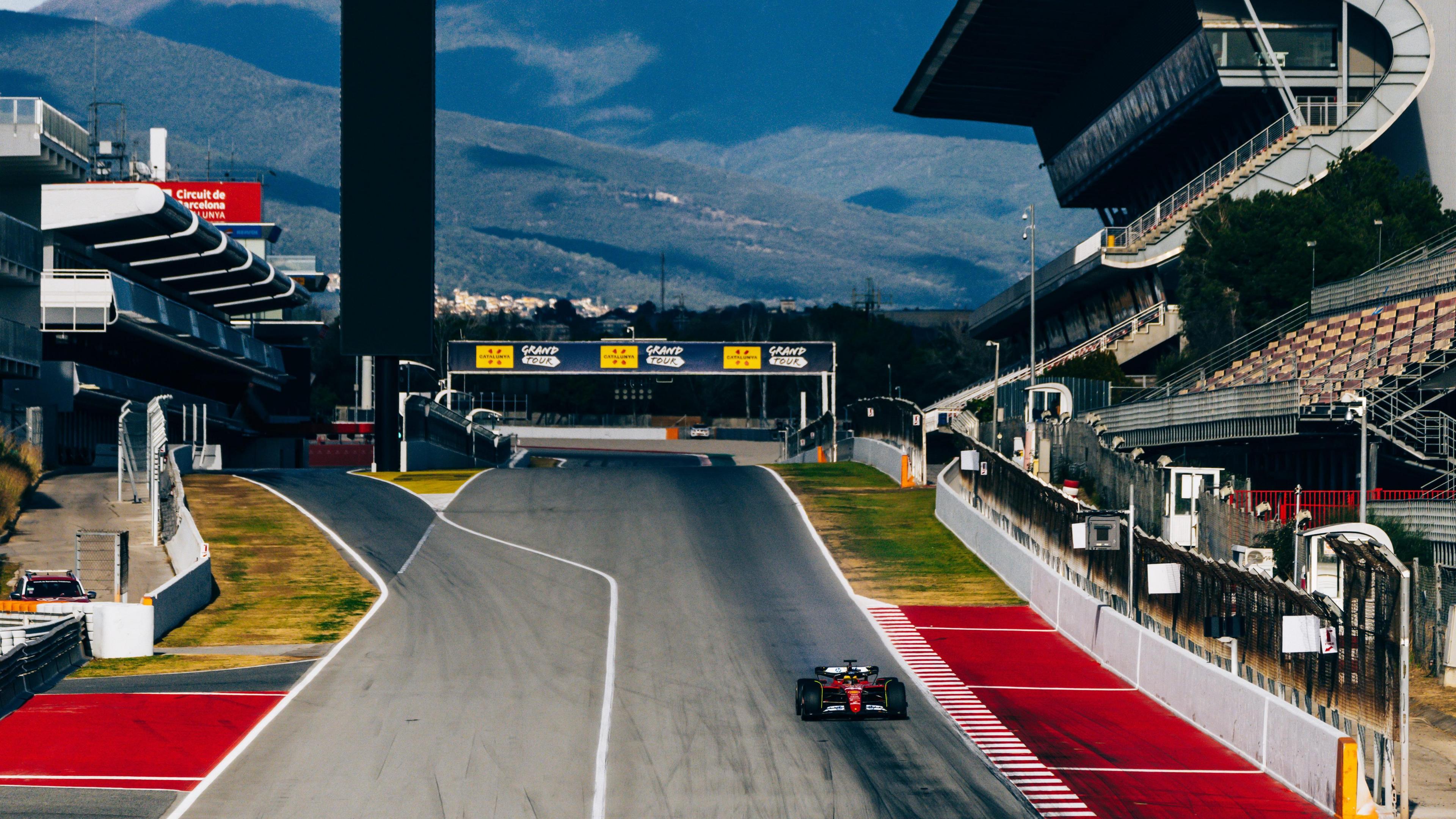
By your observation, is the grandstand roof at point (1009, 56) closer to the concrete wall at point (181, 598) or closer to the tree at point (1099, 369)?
the tree at point (1099, 369)

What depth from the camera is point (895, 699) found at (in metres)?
23.0

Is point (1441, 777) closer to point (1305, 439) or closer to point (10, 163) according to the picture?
point (1305, 439)

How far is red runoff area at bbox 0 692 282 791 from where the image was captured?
64.6ft

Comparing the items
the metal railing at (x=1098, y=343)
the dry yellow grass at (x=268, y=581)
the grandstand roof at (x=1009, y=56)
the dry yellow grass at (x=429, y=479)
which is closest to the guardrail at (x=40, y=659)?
the dry yellow grass at (x=268, y=581)

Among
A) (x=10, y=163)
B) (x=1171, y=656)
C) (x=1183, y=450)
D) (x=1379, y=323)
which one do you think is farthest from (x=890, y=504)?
(x=10, y=163)

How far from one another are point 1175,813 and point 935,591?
18.6m

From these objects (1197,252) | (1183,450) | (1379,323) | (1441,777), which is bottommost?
(1441,777)

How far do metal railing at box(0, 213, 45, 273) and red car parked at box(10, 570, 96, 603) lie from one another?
3003 cm

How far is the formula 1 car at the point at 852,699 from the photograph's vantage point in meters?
23.0

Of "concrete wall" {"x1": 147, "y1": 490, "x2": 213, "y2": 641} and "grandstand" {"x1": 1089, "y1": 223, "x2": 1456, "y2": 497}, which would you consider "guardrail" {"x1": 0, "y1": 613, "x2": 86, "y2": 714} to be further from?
"grandstand" {"x1": 1089, "y1": 223, "x2": 1456, "y2": 497}

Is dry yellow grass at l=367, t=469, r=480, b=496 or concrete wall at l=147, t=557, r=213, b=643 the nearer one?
concrete wall at l=147, t=557, r=213, b=643

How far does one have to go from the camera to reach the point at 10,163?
195ft

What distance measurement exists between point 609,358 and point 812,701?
7217 centimetres

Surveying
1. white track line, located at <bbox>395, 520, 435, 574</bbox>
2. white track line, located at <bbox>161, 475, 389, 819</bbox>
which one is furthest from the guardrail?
white track line, located at <bbox>395, 520, 435, 574</bbox>
